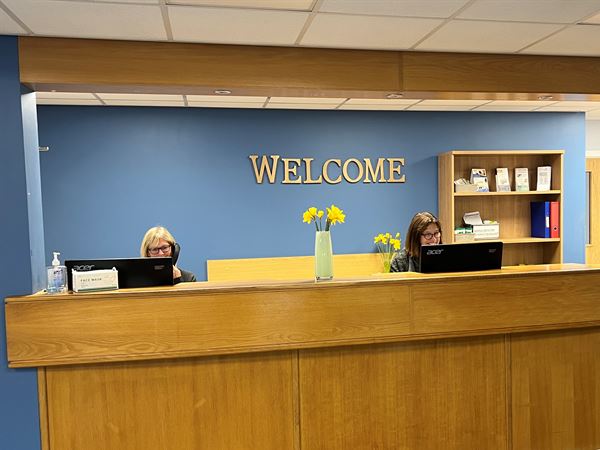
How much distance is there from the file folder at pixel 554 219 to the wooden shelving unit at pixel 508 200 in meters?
0.04

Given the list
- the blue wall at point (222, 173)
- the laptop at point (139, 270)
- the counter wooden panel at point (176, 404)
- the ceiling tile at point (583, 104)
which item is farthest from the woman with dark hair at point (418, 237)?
the ceiling tile at point (583, 104)

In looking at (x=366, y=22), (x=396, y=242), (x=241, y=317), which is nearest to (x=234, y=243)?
(x=396, y=242)

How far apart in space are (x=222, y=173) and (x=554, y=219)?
3.18 metres

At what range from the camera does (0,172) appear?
2217 millimetres

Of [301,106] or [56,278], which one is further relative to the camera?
[301,106]

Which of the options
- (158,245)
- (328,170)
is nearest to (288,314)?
(158,245)

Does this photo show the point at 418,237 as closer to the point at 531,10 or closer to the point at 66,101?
the point at 531,10

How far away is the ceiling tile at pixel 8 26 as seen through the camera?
2031mm

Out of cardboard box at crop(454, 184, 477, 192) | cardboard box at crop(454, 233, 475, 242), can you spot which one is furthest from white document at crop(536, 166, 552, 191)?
cardboard box at crop(454, 233, 475, 242)

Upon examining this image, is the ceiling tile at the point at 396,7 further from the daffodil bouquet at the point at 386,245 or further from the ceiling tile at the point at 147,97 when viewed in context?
the daffodil bouquet at the point at 386,245

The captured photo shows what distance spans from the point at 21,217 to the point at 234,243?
2392 mm

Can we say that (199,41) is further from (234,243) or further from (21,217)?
(234,243)

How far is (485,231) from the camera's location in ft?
15.5

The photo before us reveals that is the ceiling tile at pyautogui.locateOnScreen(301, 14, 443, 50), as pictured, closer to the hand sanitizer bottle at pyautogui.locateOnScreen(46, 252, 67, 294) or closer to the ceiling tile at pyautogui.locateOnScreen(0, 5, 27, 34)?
the ceiling tile at pyautogui.locateOnScreen(0, 5, 27, 34)
